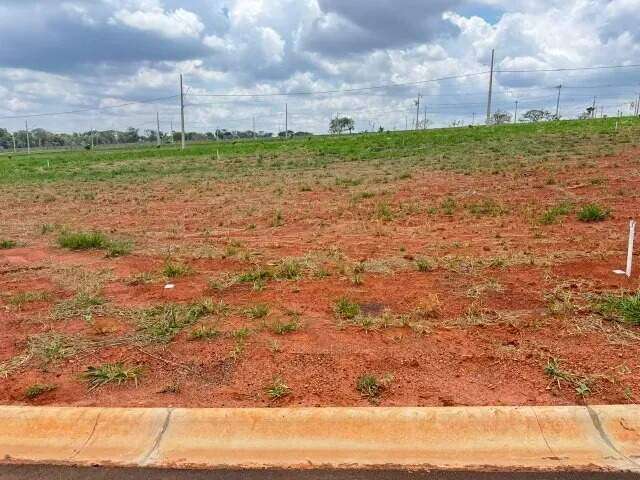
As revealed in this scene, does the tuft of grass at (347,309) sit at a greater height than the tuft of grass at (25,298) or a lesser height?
greater

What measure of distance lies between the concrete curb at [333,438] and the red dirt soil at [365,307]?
0.16 metres

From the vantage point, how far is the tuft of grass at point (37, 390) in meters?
3.61

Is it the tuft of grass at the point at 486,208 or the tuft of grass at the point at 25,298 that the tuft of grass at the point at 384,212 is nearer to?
the tuft of grass at the point at 486,208

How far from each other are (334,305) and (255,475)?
2.35m

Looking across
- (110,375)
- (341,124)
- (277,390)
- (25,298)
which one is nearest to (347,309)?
(277,390)

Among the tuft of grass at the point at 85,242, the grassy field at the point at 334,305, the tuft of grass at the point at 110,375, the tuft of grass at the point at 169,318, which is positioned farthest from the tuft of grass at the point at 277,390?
the tuft of grass at the point at 85,242

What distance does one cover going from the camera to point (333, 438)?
312 centimetres

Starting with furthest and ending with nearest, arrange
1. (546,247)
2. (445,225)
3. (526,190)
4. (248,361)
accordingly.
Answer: (526,190)
(445,225)
(546,247)
(248,361)

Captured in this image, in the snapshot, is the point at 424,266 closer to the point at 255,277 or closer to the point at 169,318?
the point at 255,277

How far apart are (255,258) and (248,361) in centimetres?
337

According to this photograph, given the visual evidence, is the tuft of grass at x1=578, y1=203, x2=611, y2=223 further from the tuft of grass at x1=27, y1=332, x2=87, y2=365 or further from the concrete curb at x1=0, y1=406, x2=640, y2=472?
the tuft of grass at x1=27, y1=332, x2=87, y2=365

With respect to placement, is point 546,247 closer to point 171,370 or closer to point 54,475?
point 171,370

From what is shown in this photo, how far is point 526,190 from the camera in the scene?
472 inches

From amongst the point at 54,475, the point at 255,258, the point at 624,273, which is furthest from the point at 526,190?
the point at 54,475
